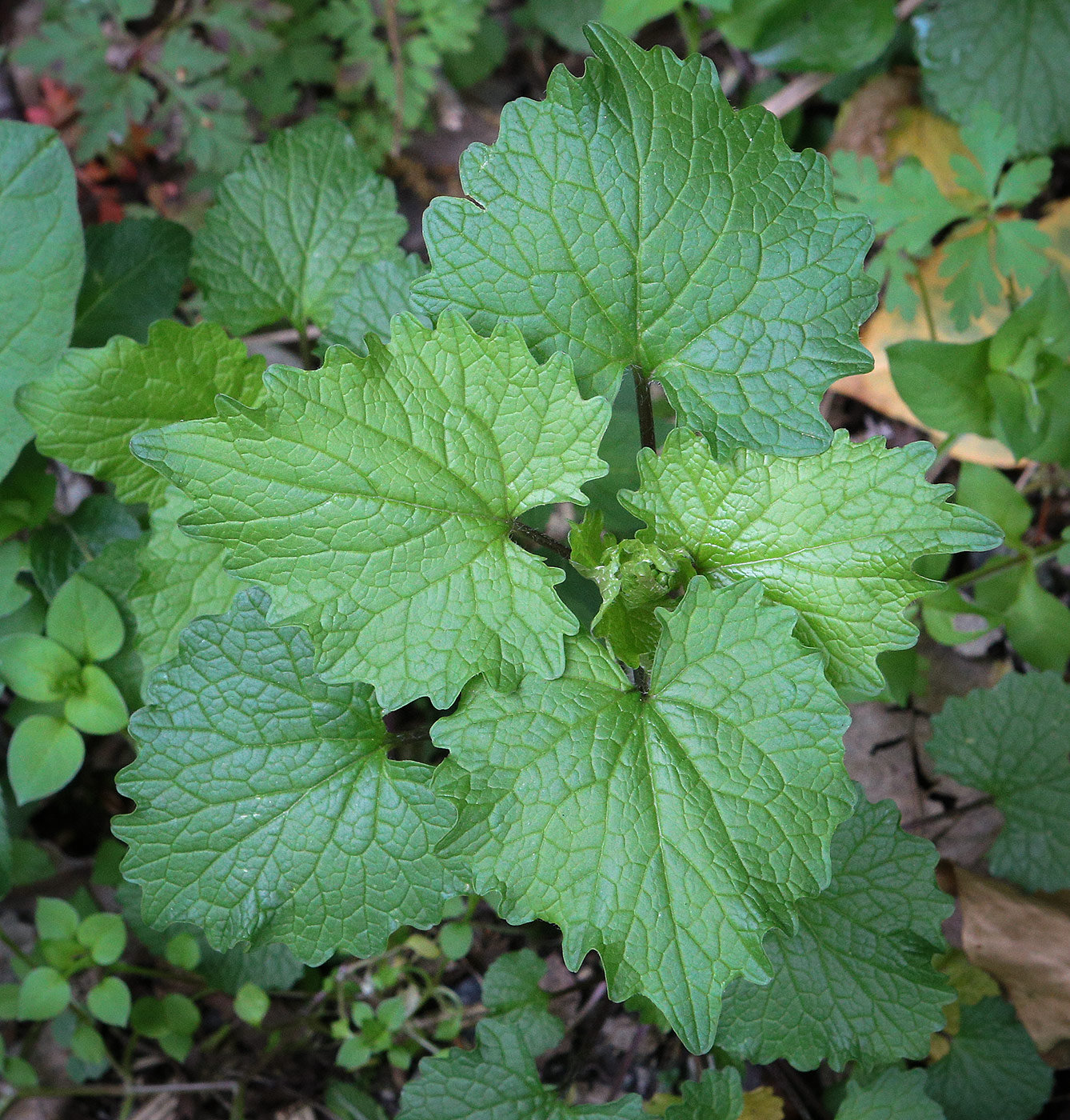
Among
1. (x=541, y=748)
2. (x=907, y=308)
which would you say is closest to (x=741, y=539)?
(x=541, y=748)

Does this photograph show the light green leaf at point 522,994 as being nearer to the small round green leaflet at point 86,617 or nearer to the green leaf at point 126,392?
the small round green leaflet at point 86,617

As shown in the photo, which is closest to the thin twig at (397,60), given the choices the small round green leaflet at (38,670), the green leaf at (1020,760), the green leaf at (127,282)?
the green leaf at (127,282)

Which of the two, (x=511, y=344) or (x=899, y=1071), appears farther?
(x=899, y=1071)

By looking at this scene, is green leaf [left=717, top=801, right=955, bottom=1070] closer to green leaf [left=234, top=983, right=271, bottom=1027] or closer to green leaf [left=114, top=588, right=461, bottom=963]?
green leaf [left=114, top=588, right=461, bottom=963]

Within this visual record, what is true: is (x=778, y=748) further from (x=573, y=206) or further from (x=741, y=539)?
(x=573, y=206)

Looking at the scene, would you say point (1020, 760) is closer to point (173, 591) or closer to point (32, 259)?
point (173, 591)


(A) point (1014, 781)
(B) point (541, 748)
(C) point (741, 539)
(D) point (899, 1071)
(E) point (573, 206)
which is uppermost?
(E) point (573, 206)
